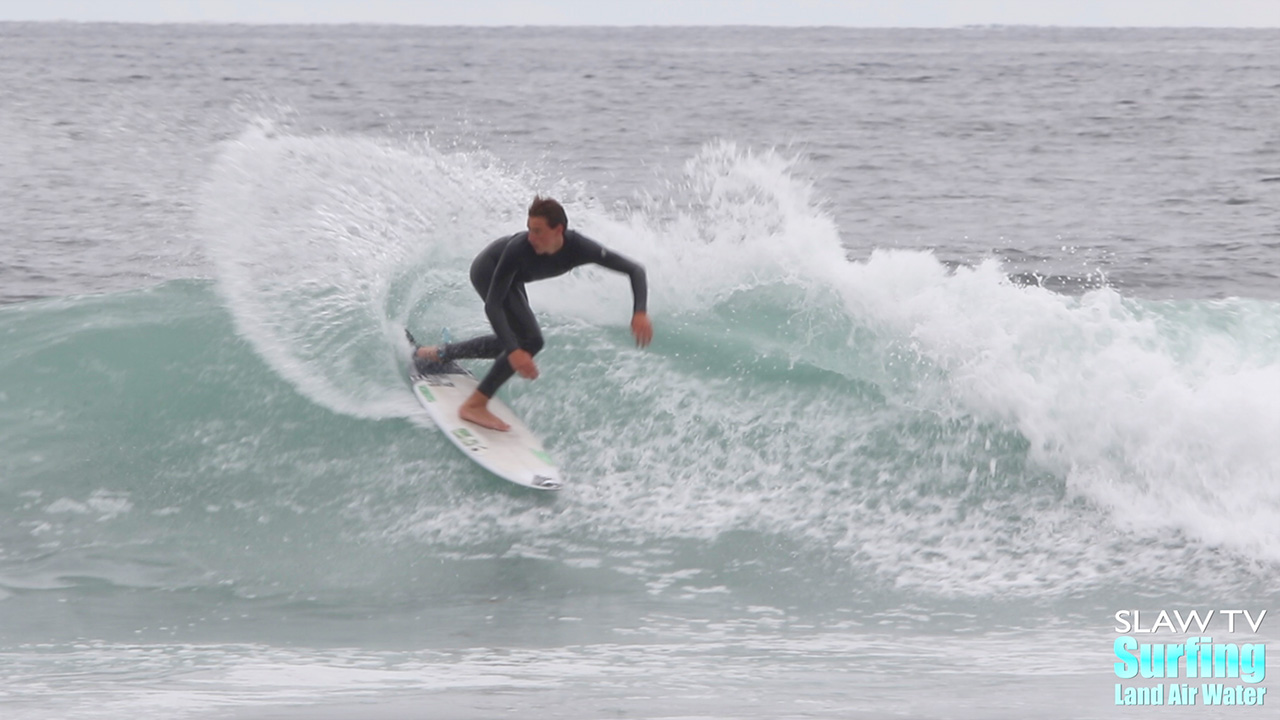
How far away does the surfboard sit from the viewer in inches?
285

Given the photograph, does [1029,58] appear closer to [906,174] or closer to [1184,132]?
[1184,132]

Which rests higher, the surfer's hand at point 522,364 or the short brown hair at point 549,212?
the short brown hair at point 549,212

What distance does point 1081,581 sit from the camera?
659 centimetres

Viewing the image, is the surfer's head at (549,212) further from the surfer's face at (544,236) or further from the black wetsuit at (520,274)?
the black wetsuit at (520,274)

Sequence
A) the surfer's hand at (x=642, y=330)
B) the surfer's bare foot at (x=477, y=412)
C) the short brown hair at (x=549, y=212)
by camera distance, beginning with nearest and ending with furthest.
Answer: the short brown hair at (x=549, y=212), the surfer's hand at (x=642, y=330), the surfer's bare foot at (x=477, y=412)

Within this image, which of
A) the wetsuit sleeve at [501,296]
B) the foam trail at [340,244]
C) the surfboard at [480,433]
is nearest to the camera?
the wetsuit sleeve at [501,296]

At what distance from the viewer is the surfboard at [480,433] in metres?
7.24

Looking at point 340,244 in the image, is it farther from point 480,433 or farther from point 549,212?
point 549,212

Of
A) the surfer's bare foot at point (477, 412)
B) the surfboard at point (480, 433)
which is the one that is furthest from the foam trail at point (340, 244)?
the surfer's bare foot at point (477, 412)

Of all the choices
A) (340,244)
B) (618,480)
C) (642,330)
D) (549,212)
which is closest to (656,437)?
(618,480)

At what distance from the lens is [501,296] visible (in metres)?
6.98

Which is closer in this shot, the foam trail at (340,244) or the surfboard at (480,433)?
the surfboard at (480,433)

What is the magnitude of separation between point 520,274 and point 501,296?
7.4 inches

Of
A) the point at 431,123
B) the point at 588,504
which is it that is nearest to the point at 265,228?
the point at 588,504
